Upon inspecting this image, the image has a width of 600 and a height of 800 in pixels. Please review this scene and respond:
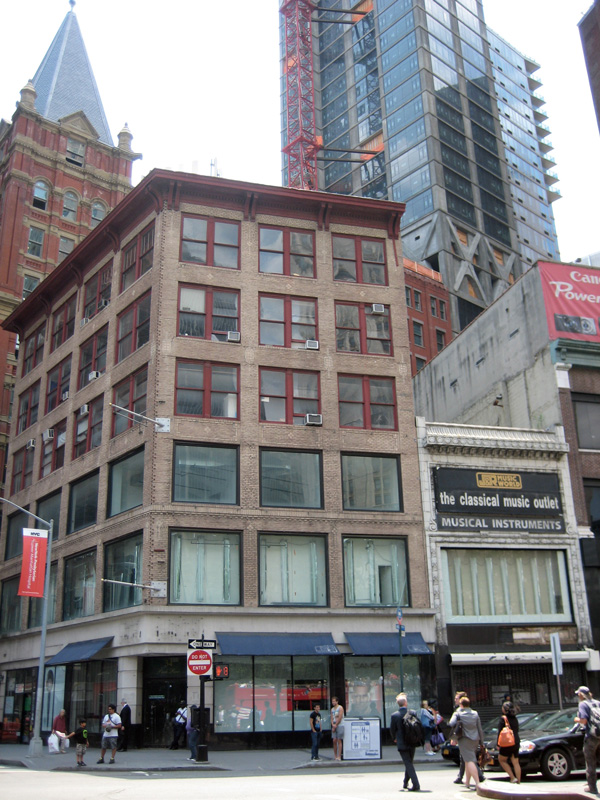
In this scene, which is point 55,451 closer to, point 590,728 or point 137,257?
point 137,257

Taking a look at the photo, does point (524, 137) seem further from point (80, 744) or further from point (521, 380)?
point (80, 744)

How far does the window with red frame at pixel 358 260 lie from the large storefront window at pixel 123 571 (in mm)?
14189

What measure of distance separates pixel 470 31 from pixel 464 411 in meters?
92.0

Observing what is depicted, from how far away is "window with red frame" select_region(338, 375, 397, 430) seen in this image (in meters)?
34.1

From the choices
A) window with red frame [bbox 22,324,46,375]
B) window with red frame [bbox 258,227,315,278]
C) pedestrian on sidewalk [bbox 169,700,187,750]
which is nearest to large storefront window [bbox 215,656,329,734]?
pedestrian on sidewalk [bbox 169,700,187,750]

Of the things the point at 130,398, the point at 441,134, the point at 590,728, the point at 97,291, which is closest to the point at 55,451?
the point at 97,291

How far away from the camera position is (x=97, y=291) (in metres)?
39.4

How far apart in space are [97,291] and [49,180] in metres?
29.7

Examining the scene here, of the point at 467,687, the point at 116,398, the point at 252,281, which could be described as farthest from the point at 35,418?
the point at 467,687

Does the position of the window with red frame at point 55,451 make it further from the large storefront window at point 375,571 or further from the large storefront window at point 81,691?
the large storefront window at point 375,571

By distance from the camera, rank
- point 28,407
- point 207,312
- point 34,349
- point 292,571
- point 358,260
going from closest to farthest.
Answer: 1. point 292,571
2. point 207,312
3. point 358,260
4. point 28,407
5. point 34,349

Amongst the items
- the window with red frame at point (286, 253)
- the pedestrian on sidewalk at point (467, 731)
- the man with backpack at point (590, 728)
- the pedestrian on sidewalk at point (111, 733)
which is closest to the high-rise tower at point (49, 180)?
the window with red frame at point (286, 253)

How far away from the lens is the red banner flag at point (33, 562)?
1233 inches

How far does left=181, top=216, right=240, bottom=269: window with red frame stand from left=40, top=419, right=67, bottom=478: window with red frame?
11.2 meters
